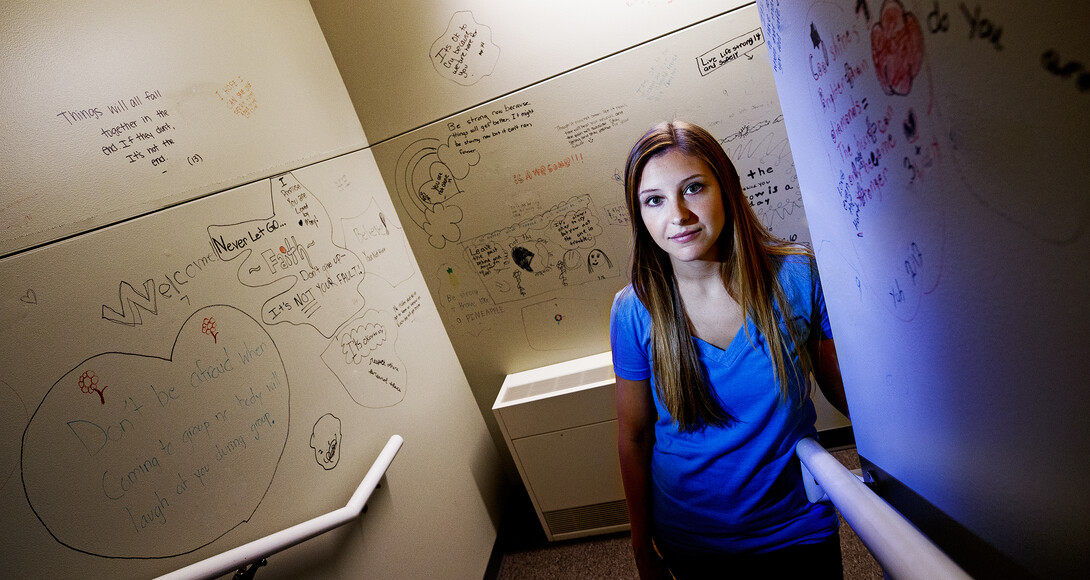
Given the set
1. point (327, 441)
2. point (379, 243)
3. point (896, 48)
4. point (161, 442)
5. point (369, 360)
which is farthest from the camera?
point (379, 243)

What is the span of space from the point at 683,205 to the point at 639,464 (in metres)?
0.68

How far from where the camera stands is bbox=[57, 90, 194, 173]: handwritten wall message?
125 cm

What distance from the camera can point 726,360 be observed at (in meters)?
1.11

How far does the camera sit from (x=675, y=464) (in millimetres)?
1200

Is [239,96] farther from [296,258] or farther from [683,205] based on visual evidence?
[683,205]

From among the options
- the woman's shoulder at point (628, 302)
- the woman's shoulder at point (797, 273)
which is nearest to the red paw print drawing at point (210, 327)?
the woman's shoulder at point (628, 302)

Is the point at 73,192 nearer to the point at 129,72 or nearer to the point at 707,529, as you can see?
the point at 129,72

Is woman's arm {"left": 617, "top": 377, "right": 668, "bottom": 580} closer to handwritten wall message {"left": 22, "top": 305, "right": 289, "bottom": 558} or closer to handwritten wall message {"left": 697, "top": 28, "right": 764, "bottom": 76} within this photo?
handwritten wall message {"left": 22, "top": 305, "right": 289, "bottom": 558}

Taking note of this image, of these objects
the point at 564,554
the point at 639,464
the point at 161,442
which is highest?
the point at 161,442

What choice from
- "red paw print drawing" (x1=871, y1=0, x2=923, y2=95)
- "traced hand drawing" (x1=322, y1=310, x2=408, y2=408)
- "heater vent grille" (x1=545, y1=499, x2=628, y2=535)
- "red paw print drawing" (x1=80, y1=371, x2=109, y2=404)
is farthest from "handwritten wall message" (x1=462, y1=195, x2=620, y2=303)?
"red paw print drawing" (x1=871, y1=0, x2=923, y2=95)

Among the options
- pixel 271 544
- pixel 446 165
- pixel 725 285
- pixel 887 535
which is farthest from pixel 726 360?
pixel 446 165

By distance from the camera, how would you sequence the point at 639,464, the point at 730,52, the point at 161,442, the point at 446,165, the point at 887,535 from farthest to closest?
1. the point at 446,165
2. the point at 730,52
3. the point at 639,464
4. the point at 161,442
5. the point at 887,535

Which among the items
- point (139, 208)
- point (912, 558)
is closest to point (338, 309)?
point (139, 208)

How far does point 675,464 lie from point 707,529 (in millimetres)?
154
